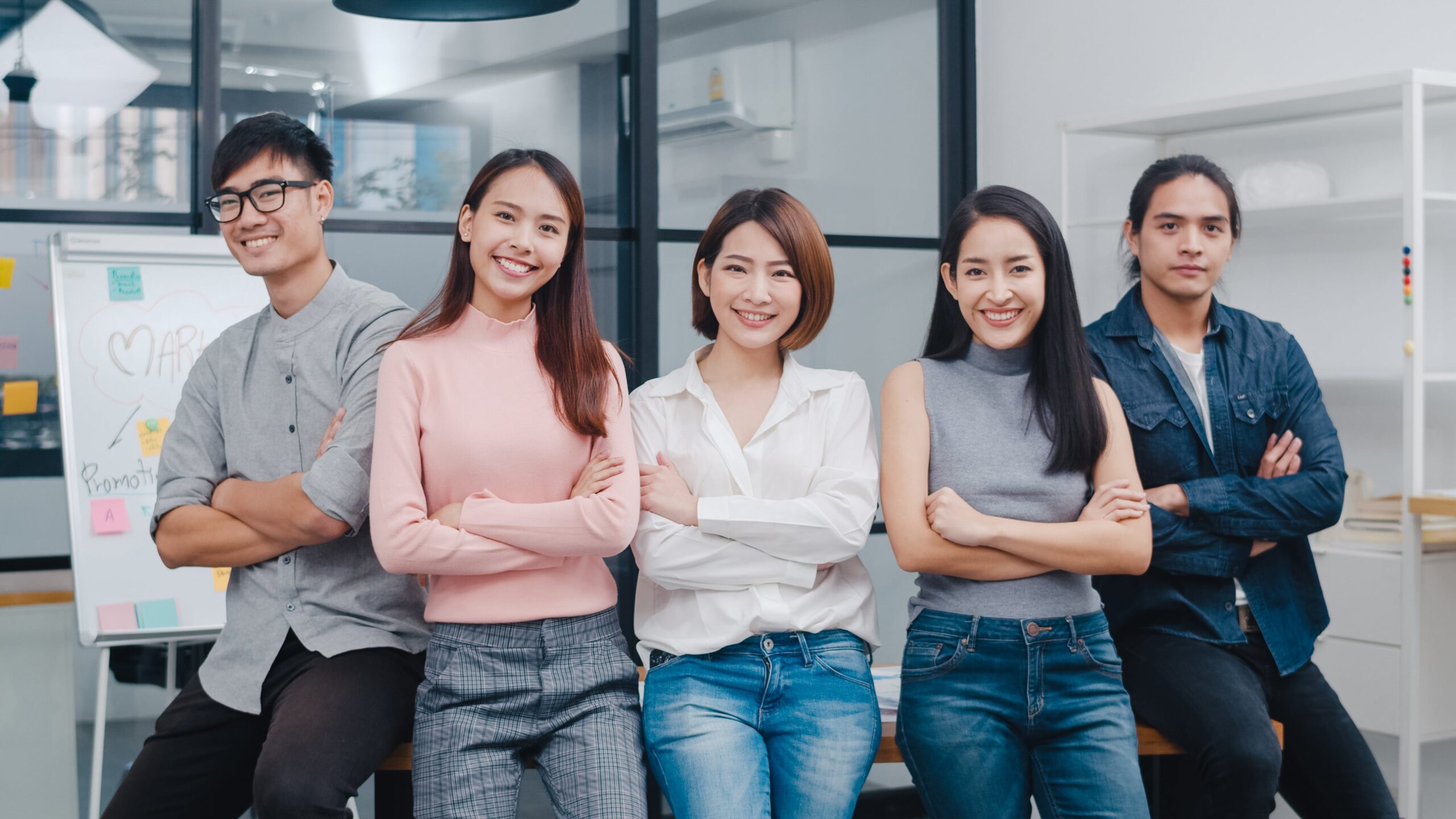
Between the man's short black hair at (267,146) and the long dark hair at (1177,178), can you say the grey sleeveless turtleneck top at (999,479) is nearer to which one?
the long dark hair at (1177,178)

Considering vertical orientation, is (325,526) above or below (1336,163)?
below

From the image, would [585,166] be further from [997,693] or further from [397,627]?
[997,693]

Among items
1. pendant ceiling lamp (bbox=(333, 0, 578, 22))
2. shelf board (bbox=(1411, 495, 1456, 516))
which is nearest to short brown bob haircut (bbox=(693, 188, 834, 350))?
pendant ceiling lamp (bbox=(333, 0, 578, 22))

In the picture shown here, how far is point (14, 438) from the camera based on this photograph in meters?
2.96

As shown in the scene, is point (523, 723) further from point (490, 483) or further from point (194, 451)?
point (194, 451)

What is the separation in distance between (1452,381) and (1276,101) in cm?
81

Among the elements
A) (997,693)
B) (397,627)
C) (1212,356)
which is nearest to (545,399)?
(397,627)

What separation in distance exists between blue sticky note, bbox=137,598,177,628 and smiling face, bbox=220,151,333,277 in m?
0.98

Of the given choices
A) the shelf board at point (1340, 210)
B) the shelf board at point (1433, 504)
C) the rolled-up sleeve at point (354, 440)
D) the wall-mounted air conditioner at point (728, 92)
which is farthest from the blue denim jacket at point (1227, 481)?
the wall-mounted air conditioner at point (728, 92)

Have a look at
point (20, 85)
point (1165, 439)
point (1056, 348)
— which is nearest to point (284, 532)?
point (1056, 348)

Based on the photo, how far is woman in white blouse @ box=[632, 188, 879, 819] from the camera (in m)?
1.74

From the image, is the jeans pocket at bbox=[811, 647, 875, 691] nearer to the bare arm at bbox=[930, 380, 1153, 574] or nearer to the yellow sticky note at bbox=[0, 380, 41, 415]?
the bare arm at bbox=[930, 380, 1153, 574]

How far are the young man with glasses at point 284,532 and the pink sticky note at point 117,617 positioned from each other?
0.80 meters

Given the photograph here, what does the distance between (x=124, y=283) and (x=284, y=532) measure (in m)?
1.23
